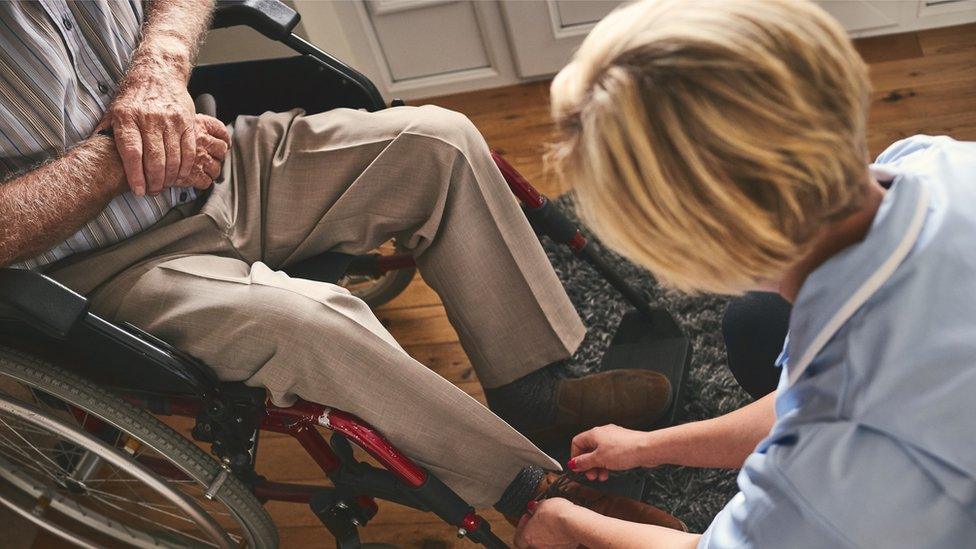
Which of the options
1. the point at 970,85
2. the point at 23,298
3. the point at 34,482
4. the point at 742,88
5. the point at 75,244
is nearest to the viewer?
the point at 742,88

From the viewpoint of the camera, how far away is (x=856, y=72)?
659mm

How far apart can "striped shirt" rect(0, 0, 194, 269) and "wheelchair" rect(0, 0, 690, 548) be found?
0.17 meters

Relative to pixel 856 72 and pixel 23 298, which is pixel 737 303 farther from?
pixel 23 298

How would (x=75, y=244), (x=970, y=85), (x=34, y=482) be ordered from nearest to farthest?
(x=75, y=244) < (x=34, y=482) < (x=970, y=85)

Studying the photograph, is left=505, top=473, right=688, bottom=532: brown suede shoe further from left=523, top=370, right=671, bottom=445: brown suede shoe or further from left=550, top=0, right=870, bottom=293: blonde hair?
left=550, top=0, right=870, bottom=293: blonde hair

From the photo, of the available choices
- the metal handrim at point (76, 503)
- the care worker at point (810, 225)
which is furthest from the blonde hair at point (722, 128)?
the metal handrim at point (76, 503)

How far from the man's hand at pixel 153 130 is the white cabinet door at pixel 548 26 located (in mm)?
1106

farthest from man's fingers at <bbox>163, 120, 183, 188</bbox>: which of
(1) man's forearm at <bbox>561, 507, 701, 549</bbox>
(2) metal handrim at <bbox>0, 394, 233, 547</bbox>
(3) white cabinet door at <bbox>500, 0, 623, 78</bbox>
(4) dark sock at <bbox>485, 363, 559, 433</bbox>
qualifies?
(3) white cabinet door at <bbox>500, 0, 623, 78</bbox>

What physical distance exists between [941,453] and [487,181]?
0.79m

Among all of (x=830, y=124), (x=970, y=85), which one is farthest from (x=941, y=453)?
(x=970, y=85)

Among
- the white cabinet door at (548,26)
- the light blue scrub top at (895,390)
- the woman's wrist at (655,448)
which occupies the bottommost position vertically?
the woman's wrist at (655,448)

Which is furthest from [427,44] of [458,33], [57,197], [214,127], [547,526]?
[547,526]

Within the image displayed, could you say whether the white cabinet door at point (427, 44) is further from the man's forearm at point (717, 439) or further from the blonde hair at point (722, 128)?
the blonde hair at point (722, 128)

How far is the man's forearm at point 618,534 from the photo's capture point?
0.96 meters
